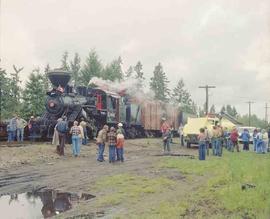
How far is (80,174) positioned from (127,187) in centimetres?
331

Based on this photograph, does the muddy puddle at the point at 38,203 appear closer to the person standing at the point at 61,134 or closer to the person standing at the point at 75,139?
the person standing at the point at 61,134

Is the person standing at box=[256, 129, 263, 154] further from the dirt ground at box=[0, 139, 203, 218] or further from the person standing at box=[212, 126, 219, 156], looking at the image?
the dirt ground at box=[0, 139, 203, 218]

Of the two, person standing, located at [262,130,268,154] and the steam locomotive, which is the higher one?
the steam locomotive

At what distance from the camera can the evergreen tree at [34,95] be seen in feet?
178

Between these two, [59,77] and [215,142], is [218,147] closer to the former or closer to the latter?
[215,142]

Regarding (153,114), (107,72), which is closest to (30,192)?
(153,114)

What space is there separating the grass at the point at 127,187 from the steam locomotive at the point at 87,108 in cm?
1396

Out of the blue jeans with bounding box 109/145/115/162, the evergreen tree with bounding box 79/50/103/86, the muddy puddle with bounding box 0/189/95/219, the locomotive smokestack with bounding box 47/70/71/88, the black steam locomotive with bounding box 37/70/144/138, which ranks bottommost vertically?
the muddy puddle with bounding box 0/189/95/219

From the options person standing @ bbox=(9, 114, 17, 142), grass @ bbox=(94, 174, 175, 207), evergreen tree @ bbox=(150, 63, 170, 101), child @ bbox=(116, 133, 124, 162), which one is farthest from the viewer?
evergreen tree @ bbox=(150, 63, 170, 101)

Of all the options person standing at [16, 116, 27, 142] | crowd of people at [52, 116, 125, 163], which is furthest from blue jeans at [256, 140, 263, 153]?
person standing at [16, 116, 27, 142]

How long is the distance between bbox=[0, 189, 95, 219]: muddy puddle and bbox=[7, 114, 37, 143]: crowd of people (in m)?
14.9

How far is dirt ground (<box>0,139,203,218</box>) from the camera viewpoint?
10.6 m

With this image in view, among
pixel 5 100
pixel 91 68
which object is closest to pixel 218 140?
pixel 5 100

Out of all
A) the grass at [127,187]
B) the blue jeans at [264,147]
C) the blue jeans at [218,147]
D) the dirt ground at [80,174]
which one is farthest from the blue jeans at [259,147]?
the grass at [127,187]
